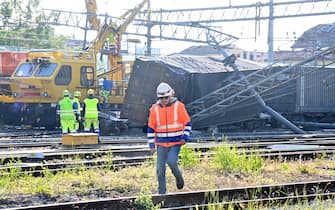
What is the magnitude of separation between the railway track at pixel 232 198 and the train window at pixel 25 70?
16704 mm

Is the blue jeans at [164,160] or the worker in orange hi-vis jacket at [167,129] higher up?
the worker in orange hi-vis jacket at [167,129]

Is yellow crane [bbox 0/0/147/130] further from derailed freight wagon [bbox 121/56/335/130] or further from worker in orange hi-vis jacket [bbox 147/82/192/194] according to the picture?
worker in orange hi-vis jacket [bbox 147/82/192/194]

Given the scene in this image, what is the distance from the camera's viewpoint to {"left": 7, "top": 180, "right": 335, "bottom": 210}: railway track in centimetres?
760

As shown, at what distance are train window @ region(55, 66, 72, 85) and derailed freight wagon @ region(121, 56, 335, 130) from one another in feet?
8.70

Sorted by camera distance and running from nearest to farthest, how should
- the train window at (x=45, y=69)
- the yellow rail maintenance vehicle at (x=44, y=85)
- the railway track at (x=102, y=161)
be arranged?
the railway track at (x=102, y=161)
the yellow rail maintenance vehicle at (x=44, y=85)
the train window at (x=45, y=69)

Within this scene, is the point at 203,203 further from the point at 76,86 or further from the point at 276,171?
the point at 76,86

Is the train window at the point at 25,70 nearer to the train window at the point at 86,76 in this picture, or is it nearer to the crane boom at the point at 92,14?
the train window at the point at 86,76

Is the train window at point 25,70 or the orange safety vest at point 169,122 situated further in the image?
the train window at point 25,70

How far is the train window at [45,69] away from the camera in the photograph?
76.6ft

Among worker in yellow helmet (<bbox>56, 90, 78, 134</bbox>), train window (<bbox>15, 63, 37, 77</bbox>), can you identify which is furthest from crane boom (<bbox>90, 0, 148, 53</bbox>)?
worker in yellow helmet (<bbox>56, 90, 78, 134</bbox>)

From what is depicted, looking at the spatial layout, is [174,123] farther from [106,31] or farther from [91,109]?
[106,31]

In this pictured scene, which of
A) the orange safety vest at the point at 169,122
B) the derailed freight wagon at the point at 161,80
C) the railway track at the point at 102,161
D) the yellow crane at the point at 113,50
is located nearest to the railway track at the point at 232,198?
the orange safety vest at the point at 169,122

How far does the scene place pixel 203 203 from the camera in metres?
8.13

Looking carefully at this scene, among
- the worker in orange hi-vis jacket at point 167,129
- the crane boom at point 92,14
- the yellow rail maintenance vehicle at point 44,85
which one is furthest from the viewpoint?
the crane boom at point 92,14
